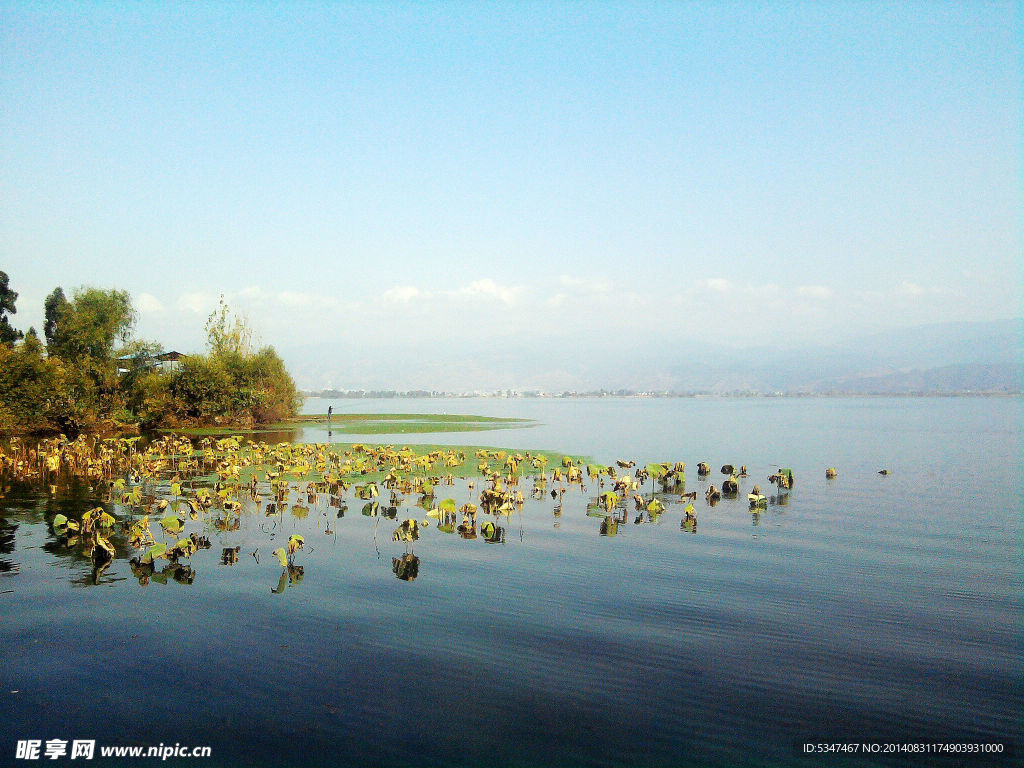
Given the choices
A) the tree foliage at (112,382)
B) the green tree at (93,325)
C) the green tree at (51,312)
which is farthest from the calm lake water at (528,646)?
the green tree at (51,312)

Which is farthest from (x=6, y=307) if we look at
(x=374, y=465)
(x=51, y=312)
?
(x=374, y=465)

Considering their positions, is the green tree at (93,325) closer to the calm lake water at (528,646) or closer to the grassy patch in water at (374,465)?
the grassy patch in water at (374,465)

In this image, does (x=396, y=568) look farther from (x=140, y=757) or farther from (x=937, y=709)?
(x=937, y=709)

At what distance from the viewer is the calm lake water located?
751 centimetres

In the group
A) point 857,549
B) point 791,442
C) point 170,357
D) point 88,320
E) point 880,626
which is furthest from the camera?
point 170,357

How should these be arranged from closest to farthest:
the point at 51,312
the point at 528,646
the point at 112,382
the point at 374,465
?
the point at 528,646 → the point at 374,465 → the point at 112,382 → the point at 51,312

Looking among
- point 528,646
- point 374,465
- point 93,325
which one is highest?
point 93,325

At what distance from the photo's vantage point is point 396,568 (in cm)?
1359

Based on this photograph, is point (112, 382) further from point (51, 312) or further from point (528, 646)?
point (528, 646)

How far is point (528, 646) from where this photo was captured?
9.78m

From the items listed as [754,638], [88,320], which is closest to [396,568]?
[754,638]

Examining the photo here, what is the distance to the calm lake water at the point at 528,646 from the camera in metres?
7.51

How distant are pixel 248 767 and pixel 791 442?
149 feet

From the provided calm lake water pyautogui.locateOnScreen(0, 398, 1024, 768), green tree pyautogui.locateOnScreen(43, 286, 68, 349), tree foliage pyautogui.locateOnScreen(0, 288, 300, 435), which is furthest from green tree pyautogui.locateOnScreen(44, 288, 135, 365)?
calm lake water pyautogui.locateOnScreen(0, 398, 1024, 768)
